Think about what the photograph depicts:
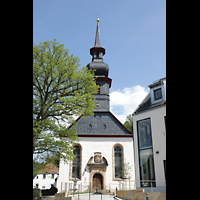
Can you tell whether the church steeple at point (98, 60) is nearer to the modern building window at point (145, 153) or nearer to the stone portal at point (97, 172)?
the stone portal at point (97, 172)

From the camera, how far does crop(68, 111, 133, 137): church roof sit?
96.8ft

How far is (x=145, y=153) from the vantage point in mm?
16266

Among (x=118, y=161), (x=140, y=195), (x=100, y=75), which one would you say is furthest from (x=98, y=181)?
(x=100, y=75)

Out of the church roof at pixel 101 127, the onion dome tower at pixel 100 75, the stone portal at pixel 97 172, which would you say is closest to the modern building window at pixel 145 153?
the stone portal at pixel 97 172

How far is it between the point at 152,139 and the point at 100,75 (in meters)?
22.1

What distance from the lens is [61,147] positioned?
1264 cm

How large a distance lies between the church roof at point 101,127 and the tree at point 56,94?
1622 centimetres

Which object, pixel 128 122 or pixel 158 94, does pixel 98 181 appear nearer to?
pixel 158 94

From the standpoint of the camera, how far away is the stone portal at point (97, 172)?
2680cm

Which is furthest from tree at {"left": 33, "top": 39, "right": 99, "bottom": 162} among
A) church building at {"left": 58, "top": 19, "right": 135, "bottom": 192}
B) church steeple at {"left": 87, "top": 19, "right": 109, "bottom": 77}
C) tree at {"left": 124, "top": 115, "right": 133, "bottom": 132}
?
tree at {"left": 124, "top": 115, "right": 133, "bottom": 132}
